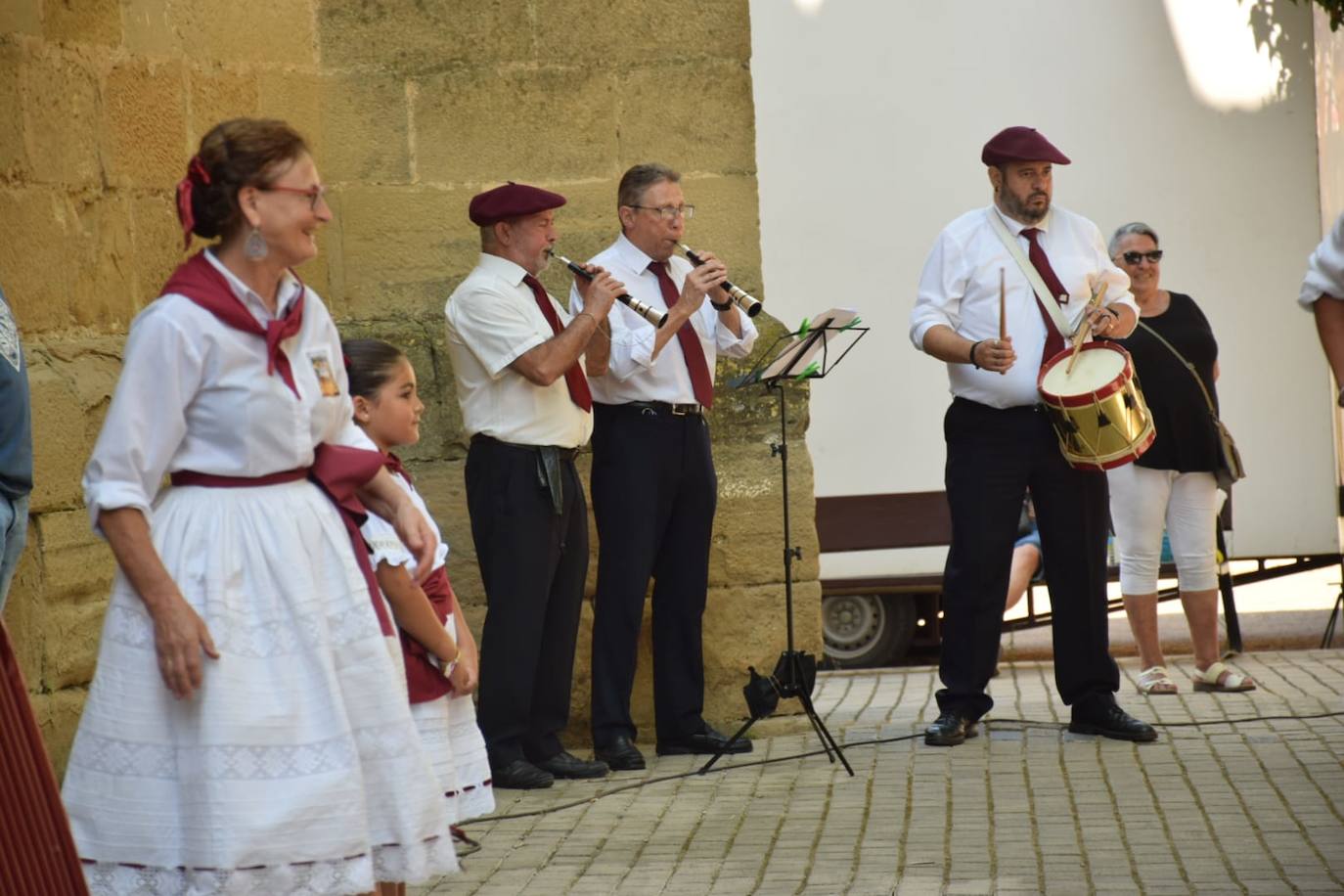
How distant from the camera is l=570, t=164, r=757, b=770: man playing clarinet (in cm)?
676

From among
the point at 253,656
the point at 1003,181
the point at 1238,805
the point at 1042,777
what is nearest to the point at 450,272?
the point at 1003,181

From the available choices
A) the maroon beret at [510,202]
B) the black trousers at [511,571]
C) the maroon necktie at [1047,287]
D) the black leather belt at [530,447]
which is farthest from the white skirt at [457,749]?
the maroon necktie at [1047,287]

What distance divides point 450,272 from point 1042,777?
2753 millimetres

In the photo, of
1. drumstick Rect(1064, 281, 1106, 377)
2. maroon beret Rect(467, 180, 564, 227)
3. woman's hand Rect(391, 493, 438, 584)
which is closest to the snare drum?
drumstick Rect(1064, 281, 1106, 377)

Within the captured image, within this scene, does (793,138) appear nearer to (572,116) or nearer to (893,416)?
(893,416)

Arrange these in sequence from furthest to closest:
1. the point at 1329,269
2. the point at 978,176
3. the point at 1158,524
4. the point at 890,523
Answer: the point at 978,176, the point at 890,523, the point at 1158,524, the point at 1329,269

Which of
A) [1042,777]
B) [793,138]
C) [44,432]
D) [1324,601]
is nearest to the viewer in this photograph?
[44,432]

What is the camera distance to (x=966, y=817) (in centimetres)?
562

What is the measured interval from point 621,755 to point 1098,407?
199cm

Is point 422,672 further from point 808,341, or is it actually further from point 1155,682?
point 1155,682

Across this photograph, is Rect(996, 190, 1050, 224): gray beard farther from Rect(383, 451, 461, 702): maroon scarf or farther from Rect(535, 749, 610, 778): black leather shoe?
Rect(383, 451, 461, 702): maroon scarf

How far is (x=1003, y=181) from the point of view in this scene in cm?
695

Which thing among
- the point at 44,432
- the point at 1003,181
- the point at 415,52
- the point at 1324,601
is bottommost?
the point at 1324,601

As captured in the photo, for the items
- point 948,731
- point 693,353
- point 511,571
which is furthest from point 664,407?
point 948,731
